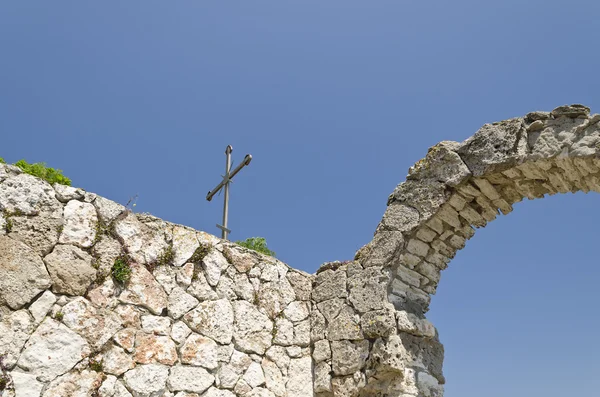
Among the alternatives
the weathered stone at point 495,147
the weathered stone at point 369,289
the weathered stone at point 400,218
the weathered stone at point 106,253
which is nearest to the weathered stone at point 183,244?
the weathered stone at point 106,253

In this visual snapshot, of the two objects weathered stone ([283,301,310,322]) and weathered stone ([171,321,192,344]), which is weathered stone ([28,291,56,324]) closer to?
weathered stone ([171,321,192,344])

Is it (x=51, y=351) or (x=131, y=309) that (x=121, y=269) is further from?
(x=51, y=351)

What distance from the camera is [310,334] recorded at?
17.2 feet

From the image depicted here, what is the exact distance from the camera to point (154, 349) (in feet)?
13.6

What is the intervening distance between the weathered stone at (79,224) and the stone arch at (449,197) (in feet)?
8.03

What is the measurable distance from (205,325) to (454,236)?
246 cm

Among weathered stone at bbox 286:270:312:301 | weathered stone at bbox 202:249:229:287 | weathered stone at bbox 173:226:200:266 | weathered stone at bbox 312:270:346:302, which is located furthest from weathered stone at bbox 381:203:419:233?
weathered stone at bbox 173:226:200:266

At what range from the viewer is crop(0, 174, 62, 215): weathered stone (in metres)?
3.73

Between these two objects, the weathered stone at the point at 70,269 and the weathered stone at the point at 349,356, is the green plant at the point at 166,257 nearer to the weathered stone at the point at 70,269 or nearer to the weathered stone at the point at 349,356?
the weathered stone at the point at 70,269

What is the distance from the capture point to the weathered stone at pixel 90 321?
3801 mm

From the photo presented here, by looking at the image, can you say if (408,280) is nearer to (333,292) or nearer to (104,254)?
(333,292)

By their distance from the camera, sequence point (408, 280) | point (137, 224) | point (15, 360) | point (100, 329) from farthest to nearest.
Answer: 1. point (408, 280)
2. point (137, 224)
3. point (100, 329)
4. point (15, 360)

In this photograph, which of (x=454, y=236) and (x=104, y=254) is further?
(x=454, y=236)

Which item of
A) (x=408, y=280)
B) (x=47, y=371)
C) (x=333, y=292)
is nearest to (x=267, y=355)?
(x=333, y=292)
